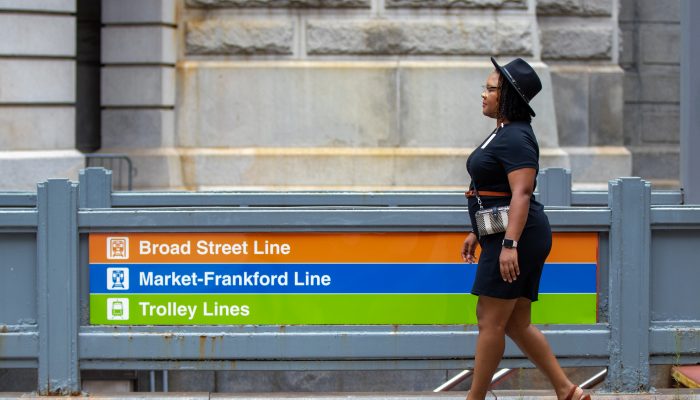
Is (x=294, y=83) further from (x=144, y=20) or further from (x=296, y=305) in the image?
(x=296, y=305)

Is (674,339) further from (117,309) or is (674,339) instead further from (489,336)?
(117,309)

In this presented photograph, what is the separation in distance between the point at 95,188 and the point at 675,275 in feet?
13.5

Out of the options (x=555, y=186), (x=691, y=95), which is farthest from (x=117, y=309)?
(x=691, y=95)

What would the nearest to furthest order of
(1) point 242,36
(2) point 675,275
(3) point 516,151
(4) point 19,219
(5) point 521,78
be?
(3) point 516,151, (5) point 521,78, (4) point 19,219, (2) point 675,275, (1) point 242,36

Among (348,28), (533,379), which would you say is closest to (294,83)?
(348,28)

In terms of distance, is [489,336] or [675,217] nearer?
[489,336]

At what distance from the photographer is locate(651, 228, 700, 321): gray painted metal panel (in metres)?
6.55

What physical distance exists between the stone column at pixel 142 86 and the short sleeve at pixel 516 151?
9137mm

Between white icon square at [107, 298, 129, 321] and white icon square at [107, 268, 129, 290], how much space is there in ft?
0.23

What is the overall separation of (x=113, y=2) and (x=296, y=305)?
9.38m

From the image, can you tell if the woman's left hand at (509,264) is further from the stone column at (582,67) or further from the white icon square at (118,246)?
the stone column at (582,67)

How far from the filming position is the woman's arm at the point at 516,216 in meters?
5.70

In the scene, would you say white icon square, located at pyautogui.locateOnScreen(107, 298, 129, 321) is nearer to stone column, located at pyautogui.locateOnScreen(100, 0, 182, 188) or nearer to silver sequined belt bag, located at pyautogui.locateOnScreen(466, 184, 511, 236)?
silver sequined belt bag, located at pyautogui.locateOnScreen(466, 184, 511, 236)

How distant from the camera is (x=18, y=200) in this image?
8500 mm
